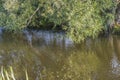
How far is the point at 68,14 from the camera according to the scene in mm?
20109

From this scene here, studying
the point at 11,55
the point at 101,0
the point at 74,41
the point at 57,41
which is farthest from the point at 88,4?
the point at 11,55

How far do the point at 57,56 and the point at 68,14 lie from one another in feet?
10.4

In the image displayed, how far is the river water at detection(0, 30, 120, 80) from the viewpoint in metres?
15.8

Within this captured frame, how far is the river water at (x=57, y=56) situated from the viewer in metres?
15.8

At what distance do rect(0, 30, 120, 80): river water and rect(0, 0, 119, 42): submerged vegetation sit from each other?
4.14ft

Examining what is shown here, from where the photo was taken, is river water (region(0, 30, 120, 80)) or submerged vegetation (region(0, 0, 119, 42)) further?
submerged vegetation (region(0, 0, 119, 42))

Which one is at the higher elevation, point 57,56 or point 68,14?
point 68,14

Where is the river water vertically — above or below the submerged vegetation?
below

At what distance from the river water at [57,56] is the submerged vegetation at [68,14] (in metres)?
1.26

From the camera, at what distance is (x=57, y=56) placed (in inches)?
777

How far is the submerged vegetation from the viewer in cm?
1998

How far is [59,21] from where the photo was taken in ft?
71.9

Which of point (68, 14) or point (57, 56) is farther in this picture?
point (68, 14)

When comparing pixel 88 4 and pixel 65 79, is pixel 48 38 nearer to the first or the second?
pixel 88 4
